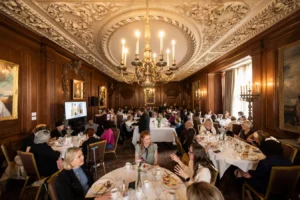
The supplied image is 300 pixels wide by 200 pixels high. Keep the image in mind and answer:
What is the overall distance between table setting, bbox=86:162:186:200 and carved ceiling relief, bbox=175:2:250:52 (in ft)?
11.5

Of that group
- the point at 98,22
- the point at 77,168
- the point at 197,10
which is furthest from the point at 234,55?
the point at 77,168

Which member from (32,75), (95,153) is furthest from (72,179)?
Result: (32,75)

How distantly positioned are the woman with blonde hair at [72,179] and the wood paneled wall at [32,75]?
121 inches

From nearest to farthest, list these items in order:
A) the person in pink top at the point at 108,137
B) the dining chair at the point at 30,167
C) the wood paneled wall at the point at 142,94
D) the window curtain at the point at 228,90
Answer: the dining chair at the point at 30,167
the person in pink top at the point at 108,137
the window curtain at the point at 228,90
the wood paneled wall at the point at 142,94

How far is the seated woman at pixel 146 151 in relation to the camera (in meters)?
2.76

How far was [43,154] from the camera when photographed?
8.92ft

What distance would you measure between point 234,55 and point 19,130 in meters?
7.86

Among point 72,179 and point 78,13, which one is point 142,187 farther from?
point 78,13

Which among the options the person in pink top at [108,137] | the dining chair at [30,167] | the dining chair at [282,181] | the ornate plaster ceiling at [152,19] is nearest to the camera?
the dining chair at [282,181]

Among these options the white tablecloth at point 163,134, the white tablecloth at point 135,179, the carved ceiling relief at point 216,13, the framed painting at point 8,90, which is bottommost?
the white tablecloth at point 163,134

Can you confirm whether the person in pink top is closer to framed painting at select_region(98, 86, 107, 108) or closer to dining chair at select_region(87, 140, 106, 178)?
dining chair at select_region(87, 140, 106, 178)

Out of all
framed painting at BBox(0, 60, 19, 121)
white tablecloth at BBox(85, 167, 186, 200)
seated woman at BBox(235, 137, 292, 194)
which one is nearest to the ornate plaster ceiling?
framed painting at BBox(0, 60, 19, 121)

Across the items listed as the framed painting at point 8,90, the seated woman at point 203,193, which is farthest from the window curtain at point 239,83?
the framed painting at point 8,90

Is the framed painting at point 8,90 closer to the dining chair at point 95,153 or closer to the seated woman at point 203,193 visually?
the dining chair at point 95,153
